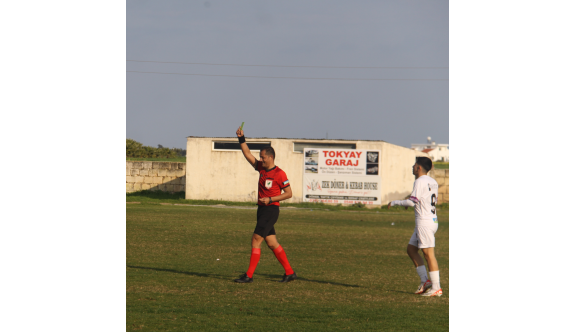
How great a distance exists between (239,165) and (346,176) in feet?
21.2

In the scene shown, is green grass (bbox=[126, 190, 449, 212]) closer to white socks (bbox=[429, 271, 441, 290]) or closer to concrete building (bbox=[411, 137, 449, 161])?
white socks (bbox=[429, 271, 441, 290])

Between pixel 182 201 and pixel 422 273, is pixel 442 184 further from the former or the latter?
pixel 422 273

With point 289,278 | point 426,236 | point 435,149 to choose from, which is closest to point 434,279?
point 426,236

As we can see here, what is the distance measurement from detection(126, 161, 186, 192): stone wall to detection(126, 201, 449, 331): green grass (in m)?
18.5

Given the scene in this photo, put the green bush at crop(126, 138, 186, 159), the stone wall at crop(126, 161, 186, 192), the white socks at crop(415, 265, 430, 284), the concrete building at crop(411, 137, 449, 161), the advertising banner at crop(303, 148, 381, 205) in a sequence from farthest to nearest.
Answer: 1. the concrete building at crop(411, 137, 449, 161)
2. the green bush at crop(126, 138, 186, 159)
3. the stone wall at crop(126, 161, 186, 192)
4. the advertising banner at crop(303, 148, 381, 205)
5. the white socks at crop(415, 265, 430, 284)

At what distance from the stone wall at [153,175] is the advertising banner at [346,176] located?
960 cm

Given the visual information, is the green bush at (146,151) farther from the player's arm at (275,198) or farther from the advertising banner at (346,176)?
the player's arm at (275,198)

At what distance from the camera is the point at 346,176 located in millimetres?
31969

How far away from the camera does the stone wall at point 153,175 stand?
3609 cm

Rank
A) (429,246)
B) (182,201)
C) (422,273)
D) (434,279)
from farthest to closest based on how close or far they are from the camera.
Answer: (182,201) < (422,273) < (434,279) < (429,246)

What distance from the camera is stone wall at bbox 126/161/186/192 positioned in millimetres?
36094

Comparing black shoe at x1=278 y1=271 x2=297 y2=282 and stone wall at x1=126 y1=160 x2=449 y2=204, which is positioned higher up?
stone wall at x1=126 y1=160 x2=449 y2=204

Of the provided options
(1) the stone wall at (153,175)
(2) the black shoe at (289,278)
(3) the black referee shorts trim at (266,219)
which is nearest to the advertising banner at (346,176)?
(1) the stone wall at (153,175)

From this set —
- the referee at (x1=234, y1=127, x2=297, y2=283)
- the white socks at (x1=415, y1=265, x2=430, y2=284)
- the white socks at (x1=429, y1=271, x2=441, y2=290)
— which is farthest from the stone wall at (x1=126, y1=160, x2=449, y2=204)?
the white socks at (x1=429, y1=271, x2=441, y2=290)
